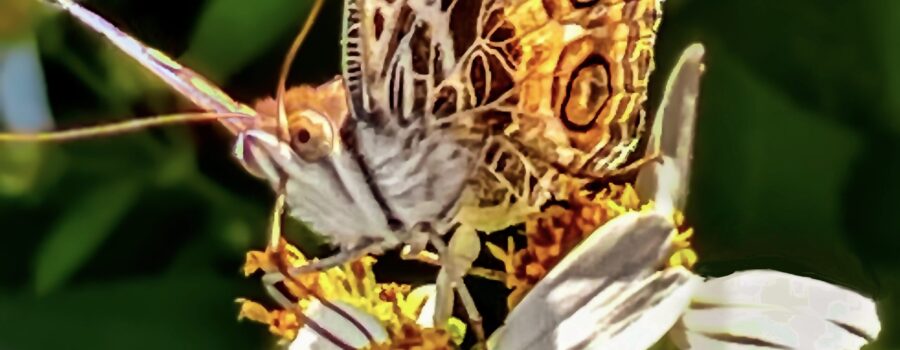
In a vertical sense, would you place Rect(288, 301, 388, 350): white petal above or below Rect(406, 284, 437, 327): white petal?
above

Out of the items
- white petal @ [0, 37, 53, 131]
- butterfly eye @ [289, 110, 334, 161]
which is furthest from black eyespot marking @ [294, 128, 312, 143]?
white petal @ [0, 37, 53, 131]

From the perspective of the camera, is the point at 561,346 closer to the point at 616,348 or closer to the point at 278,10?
the point at 616,348

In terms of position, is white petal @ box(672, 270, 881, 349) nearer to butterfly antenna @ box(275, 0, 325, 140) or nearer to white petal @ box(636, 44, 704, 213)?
white petal @ box(636, 44, 704, 213)

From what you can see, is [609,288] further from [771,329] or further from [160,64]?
[160,64]

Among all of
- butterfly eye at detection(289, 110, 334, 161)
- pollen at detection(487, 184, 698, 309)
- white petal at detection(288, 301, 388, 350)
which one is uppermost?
butterfly eye at detection(289, 110, 334, 161)

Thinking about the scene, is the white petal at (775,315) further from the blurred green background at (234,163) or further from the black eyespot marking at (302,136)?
the black eyespot marking at (302,136)

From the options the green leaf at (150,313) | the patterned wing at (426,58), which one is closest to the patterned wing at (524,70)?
the patterned wing at (426,58)

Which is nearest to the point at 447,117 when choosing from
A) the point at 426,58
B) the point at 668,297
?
the point at 426,58
